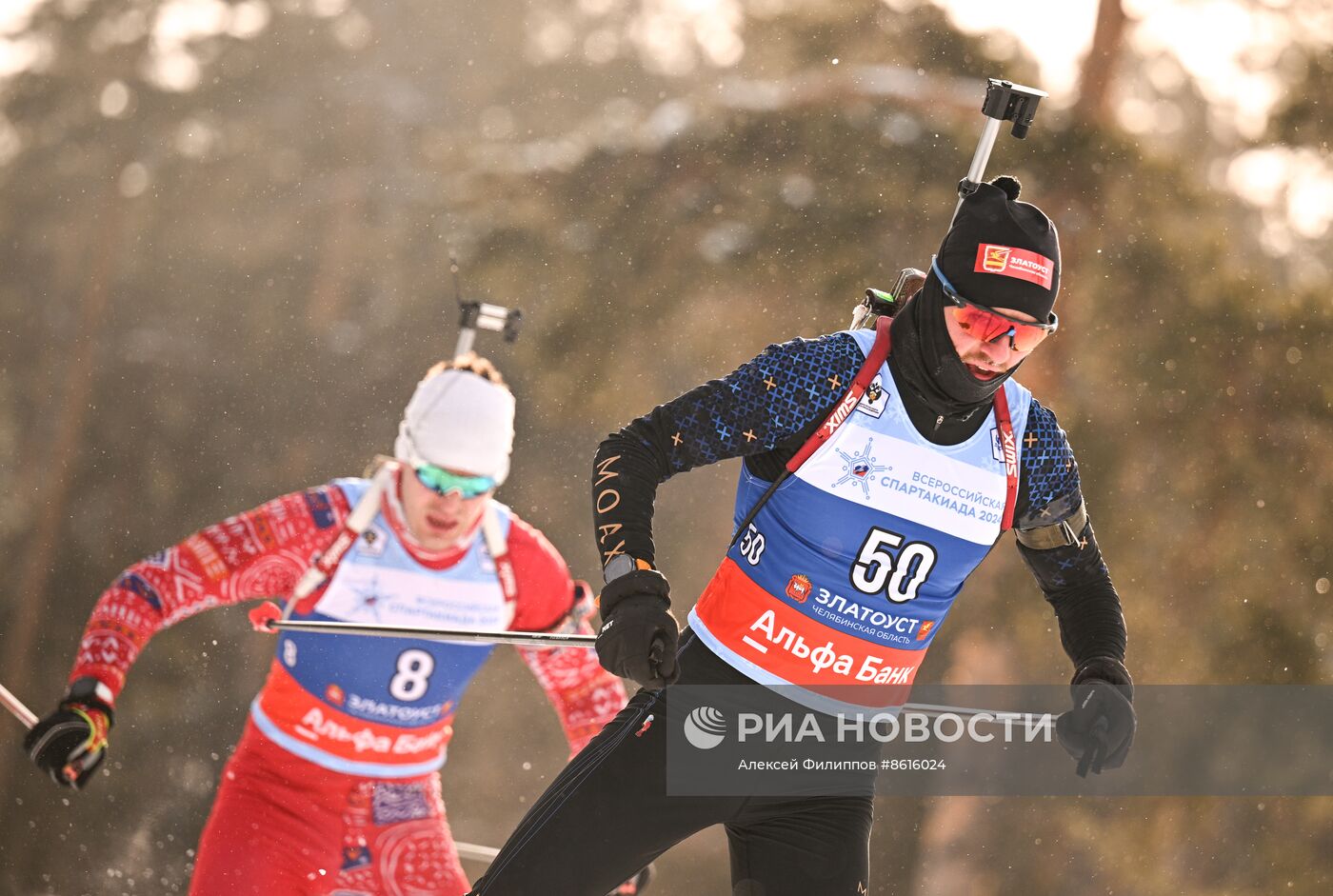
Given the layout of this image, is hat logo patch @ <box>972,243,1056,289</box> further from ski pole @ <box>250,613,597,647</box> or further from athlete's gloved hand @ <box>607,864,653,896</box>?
athlete's gloved hand @ <box>607,864,653,896</box>

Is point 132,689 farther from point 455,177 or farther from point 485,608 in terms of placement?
point 485,608

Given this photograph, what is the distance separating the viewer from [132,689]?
45.9 feet

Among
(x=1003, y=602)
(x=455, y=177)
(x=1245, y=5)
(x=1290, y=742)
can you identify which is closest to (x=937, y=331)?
(x=1003, y=602)

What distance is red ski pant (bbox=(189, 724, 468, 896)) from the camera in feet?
13.9

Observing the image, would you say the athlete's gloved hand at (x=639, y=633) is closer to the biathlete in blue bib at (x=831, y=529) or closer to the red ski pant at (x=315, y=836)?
the biathlete in blue bib at (x=831, y=529)

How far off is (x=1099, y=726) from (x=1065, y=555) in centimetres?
45

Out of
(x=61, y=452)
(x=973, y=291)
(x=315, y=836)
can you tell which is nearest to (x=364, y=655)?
(x=315, y=836)

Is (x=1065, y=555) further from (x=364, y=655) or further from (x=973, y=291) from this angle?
(x=364, y=655)

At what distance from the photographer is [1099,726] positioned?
330 cm

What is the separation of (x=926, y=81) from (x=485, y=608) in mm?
7244

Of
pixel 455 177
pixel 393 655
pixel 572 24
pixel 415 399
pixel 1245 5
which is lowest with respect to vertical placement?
pixel 393 655

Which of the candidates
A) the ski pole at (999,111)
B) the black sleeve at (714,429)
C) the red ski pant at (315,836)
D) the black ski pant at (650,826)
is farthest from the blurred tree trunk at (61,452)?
the ski pole at (999,111)

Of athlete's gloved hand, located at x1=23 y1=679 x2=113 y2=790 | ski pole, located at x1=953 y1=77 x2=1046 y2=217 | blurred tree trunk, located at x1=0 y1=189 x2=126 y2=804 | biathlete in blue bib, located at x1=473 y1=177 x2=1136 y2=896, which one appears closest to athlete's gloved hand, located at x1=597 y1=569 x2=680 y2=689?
biathlete in blue bib, located at x1=473 y1=177 x2=1136 y2=896

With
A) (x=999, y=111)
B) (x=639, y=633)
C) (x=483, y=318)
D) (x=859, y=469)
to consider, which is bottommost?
(x=639, y=633)
